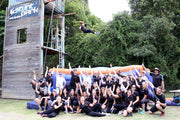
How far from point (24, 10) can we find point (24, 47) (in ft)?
9.82

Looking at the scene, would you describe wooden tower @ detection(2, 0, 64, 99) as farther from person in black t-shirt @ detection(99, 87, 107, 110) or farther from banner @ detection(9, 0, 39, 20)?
person in black t-shirt @ detection(99, 87, 107, 110)

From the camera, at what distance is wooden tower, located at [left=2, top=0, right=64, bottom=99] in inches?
491

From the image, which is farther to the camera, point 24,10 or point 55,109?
point 24,10

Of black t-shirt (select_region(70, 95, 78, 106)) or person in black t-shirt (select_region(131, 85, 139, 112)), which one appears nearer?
person in black t-shirt (select_region(131, 85, 139, 112))

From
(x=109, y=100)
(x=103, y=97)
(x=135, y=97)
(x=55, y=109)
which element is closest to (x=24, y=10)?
(x=55, y=109)

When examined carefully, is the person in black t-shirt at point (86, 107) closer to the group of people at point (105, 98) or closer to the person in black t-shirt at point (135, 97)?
the group of people at point (105, 98)

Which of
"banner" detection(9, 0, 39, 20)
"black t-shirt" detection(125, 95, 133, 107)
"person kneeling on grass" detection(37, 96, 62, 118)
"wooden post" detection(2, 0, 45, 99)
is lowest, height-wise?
"person kneeling on grass" detection(37, 96, 62, 118)

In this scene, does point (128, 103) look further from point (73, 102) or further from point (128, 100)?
point (73, 102)

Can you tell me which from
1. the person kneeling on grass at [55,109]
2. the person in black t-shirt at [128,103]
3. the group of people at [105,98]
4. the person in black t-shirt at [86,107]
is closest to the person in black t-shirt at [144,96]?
the group of people at [105,98]

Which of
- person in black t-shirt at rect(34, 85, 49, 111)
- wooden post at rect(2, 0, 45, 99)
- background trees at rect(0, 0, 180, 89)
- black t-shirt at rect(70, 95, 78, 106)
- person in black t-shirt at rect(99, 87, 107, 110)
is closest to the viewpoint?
black t-shirt at rect(70, 95, 78, 106)

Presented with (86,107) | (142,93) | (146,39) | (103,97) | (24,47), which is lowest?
(86,107)

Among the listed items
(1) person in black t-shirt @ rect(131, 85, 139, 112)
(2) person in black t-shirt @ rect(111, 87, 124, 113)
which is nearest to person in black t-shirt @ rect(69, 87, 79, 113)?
(2) person in black t-shirt @ rect(111, 87, 124, 113)

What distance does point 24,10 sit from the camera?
13.5 metres

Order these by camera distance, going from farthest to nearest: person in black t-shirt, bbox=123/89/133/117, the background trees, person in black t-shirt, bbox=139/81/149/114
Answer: the background trees → person in black t-shirt, bbox=139/81/149/114 → person in black t-shirt, bbox=123/89/133/117
